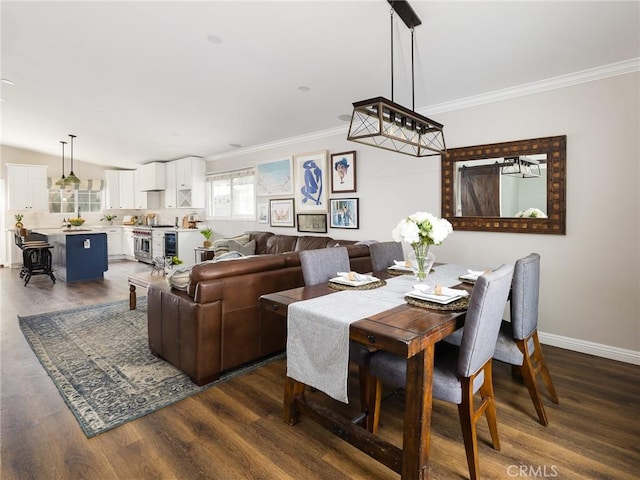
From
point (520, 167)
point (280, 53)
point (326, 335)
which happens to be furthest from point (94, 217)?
point (520, 167)

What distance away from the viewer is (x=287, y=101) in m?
4.19

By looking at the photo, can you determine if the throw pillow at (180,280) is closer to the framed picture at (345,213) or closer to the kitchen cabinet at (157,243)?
the framed picture at (345,213)

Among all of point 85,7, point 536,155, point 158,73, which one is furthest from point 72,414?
point 536,155

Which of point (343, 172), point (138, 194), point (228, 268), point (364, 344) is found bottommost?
point (364, 344)

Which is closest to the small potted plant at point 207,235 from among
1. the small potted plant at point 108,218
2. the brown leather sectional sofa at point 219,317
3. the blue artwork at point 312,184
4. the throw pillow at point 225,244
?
the throw pillow at point 225,244

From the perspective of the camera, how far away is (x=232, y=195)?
7160 mm

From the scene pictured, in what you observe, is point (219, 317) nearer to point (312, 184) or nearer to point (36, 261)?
point (312, 184)

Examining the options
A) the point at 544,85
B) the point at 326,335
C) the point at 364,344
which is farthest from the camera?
the point at 544,85

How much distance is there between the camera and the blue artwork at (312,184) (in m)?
5.39

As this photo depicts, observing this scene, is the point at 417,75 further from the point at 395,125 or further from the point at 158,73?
the point at 158,73

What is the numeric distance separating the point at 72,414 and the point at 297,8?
306cm

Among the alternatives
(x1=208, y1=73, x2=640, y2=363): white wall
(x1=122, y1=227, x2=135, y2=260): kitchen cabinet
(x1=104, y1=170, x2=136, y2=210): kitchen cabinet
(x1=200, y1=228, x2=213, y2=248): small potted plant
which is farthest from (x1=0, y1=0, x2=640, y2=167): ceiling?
(x1=122, y1=227, x2=135, y2=260): kitchen cabinet

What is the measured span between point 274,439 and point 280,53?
2967 mm

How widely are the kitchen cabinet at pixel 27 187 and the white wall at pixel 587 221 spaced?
920cm
